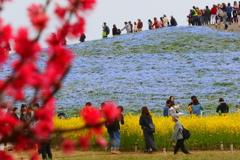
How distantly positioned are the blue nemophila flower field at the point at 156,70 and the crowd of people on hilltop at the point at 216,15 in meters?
1.41

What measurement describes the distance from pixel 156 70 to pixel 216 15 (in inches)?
631

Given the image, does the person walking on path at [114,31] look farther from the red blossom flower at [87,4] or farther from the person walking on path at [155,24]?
the red blossom flower at [87,4]

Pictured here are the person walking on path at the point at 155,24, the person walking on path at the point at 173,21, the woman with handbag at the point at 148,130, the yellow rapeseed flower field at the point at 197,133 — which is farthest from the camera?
the person walking on path at the point at 155,24

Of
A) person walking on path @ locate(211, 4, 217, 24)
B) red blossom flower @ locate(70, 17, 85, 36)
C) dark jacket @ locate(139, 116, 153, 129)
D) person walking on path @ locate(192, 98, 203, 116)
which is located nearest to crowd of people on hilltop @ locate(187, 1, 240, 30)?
person walking on path @ locate(211, 4, 217, 24)

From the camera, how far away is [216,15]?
56.0 m

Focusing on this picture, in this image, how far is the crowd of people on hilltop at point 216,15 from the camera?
53.1 m

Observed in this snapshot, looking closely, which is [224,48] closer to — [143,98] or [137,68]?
[137,68]

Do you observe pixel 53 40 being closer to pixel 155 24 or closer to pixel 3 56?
pixel 3 56

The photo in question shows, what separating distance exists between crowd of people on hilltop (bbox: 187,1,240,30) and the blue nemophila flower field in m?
1.41

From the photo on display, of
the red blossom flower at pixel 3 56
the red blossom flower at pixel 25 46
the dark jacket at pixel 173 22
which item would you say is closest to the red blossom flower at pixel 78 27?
the red blossom flower at pixel 25 46

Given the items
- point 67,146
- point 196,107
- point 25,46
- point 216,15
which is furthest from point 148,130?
point 216,15

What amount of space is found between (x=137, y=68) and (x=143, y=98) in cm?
921

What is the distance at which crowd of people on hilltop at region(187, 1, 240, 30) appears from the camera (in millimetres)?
53059

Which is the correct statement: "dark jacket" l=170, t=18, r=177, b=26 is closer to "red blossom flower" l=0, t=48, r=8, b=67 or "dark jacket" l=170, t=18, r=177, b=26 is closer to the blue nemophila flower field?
the blue nemophila flower field
